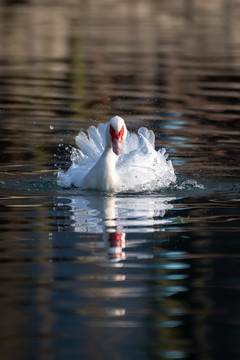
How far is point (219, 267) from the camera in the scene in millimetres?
7586

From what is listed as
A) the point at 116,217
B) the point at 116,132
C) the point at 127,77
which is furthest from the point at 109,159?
the point at 127,77

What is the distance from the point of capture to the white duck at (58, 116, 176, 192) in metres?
Result: 10.7

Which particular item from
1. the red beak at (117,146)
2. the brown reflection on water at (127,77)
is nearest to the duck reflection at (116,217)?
the red beak at (117,146)

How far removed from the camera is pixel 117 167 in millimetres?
10961

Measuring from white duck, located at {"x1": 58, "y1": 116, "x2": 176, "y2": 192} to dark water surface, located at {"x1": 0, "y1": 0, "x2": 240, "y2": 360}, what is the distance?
0.21 m

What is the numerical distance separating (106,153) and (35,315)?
467 centimetres

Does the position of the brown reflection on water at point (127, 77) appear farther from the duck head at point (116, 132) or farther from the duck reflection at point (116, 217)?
the duck reflection at point (116, 217)

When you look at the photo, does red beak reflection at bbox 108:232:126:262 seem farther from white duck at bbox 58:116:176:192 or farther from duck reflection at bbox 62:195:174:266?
white duck at bbox 58:116:176:192

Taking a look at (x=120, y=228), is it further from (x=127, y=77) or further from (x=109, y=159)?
(x=127, y=77)

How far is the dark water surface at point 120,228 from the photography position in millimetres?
6043

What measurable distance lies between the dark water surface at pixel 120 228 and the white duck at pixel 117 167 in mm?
207

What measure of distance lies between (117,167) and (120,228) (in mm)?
2157

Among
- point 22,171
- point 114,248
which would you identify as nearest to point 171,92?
point 22,171

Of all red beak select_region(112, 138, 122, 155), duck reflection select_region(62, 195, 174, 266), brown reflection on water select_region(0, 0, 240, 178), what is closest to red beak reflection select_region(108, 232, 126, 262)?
duck reflection select_region(62, 195, 174, 266)
